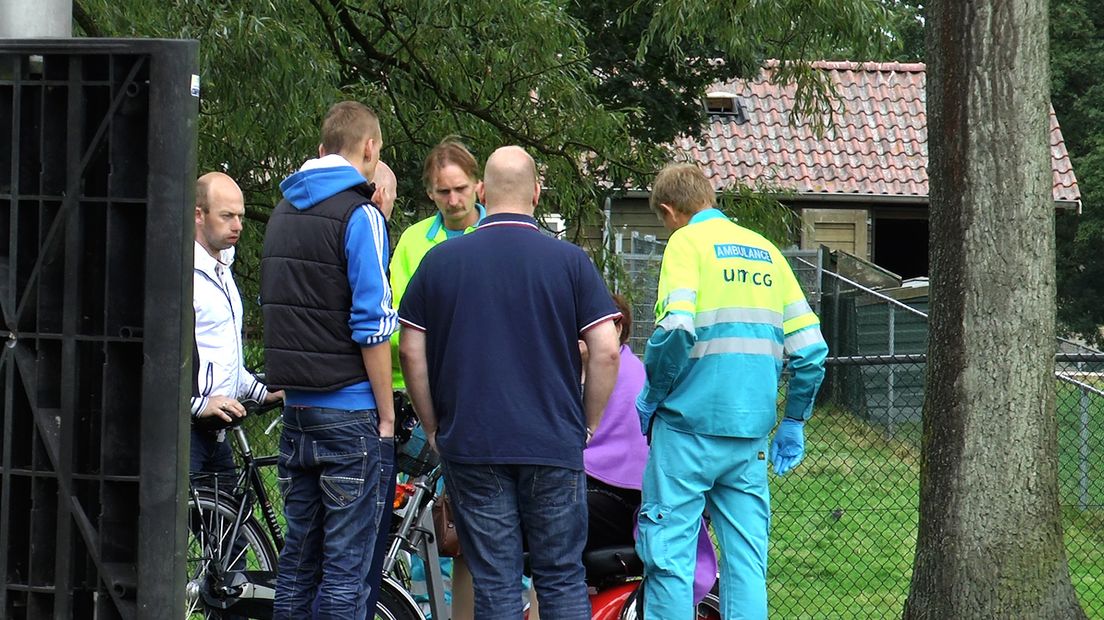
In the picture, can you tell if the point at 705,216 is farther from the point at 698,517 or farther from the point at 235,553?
the point at 235,553

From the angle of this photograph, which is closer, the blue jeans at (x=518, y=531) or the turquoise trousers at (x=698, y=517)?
the blue jeans at (x=518, y=531)

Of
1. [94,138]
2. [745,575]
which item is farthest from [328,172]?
[745,575]

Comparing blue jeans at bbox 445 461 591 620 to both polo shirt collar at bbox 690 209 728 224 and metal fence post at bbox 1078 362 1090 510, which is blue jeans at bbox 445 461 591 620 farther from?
metal fence post at bbox 1078 362 1090 510

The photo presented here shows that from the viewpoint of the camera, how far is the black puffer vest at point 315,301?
15.9ft

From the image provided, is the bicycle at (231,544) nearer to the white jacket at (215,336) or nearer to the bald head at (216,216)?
the white jacket at (215,336)

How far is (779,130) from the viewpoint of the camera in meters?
28.1

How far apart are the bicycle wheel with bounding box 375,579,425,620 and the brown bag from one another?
0.24 m

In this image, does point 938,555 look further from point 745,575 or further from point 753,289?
point 753,289

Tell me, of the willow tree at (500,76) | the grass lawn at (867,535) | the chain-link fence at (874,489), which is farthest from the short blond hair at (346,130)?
the grass lawn at (867,535)

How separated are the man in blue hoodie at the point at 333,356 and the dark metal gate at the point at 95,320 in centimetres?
109

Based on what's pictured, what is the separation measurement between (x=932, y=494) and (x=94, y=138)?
3.90m

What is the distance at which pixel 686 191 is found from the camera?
5.84 m

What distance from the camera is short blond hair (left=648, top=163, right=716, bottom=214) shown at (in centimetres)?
583

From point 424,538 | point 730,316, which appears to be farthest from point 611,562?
point 730,316
